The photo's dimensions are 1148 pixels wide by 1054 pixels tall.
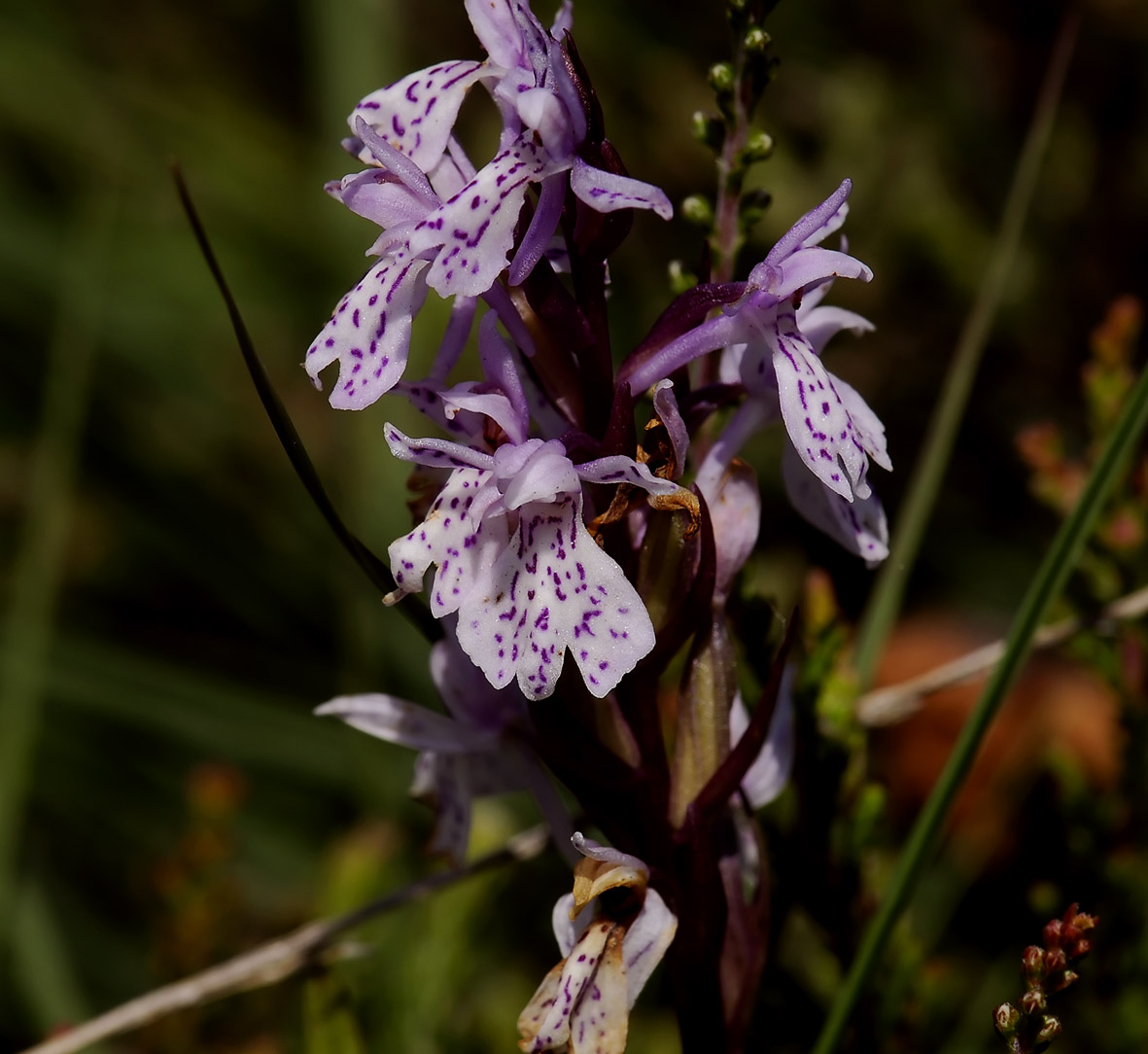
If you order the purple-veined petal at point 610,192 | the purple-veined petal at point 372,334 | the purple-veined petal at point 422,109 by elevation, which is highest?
the purple-veined petal at point 422,109

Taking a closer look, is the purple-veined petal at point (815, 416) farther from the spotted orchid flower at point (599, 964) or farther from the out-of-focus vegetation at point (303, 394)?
the out-of-focus vegetation at point (303, 394)

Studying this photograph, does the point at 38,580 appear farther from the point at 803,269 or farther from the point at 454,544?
the point at 803,269

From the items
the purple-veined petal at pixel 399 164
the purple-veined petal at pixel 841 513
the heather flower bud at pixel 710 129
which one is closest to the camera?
the purple-veined petal at pixel 399 164

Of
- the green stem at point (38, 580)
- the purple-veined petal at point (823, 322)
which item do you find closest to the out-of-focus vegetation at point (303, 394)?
the green stem at point (38, 580)

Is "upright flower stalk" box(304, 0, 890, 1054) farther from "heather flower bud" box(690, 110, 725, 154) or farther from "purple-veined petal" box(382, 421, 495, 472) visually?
"heather flower bud" box(690, 110, 725, 154)

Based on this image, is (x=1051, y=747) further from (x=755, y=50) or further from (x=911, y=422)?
(x=911, y=422)

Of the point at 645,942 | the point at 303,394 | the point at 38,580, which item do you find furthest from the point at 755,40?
the point at 303,394
